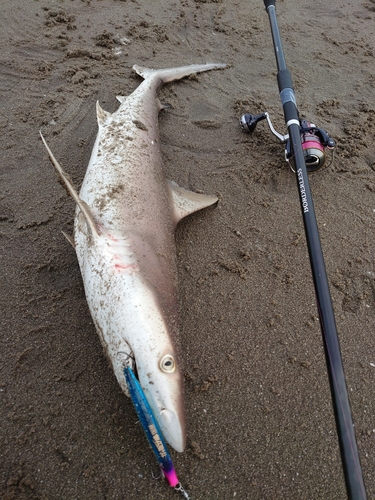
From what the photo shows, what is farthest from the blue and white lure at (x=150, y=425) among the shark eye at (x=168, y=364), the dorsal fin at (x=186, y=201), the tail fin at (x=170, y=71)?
the tail fin at (x=170, y=71)

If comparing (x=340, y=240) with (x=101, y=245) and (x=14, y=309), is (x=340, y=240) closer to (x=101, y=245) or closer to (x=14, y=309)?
(x=101, y=245)

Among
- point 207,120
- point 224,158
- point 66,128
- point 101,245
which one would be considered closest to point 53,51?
point 66,128

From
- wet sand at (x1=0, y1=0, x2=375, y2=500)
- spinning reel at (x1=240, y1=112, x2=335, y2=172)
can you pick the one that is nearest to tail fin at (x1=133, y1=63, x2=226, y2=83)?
wet sand at (x1=0, y1=0, x2=375, y2=500)

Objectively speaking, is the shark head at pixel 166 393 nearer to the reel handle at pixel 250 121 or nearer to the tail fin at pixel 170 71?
the reel handle at pixel 250 121

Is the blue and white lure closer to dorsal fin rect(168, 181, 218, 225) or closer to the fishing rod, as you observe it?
the fishing rod

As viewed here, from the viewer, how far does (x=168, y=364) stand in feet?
6.26

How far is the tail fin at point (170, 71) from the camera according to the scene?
171 inches

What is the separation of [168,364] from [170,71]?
3755 millimetres

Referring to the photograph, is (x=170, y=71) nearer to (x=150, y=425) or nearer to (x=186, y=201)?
(x=186, y=201)

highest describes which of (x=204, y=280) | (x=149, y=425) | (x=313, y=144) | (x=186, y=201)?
(x=313, y=144)

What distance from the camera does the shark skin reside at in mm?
1890

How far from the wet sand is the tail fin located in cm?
12

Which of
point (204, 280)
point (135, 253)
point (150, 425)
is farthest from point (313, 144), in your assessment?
point (150, 425)

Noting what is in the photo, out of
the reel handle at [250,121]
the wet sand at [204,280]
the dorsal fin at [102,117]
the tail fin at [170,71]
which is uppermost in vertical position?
the tail fin at [170,71]
